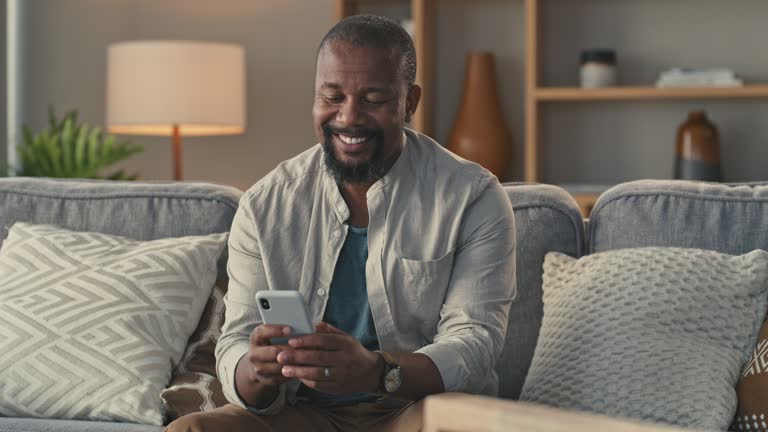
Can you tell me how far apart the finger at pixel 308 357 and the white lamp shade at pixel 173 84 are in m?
2.52

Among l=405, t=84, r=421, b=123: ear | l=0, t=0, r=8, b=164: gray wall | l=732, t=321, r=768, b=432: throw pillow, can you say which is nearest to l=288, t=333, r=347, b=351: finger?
l=405, t=84, r=421, b=123: ear

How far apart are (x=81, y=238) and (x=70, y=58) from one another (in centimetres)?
260

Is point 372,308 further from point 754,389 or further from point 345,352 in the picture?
point 754,389

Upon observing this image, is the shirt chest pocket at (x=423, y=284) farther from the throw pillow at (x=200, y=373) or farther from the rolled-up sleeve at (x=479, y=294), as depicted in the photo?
the throw pillow at (x=200, y=373)

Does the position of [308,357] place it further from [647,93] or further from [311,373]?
[647,93]

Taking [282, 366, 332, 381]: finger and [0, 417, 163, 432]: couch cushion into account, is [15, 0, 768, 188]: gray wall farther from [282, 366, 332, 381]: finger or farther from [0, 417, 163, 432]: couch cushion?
[282, 366, 332, 381]: finger

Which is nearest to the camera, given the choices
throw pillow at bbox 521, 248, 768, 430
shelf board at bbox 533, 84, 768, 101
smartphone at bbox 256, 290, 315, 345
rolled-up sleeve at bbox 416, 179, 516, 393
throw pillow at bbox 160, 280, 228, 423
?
smartphone at bbox 256, 290, 315, 345

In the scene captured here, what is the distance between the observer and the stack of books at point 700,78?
3965 millimetres

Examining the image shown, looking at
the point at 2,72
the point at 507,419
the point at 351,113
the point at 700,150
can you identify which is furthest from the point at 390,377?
the point at 2,72

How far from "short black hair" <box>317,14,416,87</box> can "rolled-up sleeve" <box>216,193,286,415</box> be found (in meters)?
0.33

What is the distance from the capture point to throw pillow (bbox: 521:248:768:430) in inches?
71.4

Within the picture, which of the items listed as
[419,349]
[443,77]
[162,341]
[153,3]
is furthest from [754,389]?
[153,3]

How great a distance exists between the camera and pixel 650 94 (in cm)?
398

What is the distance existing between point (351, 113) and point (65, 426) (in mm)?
742
